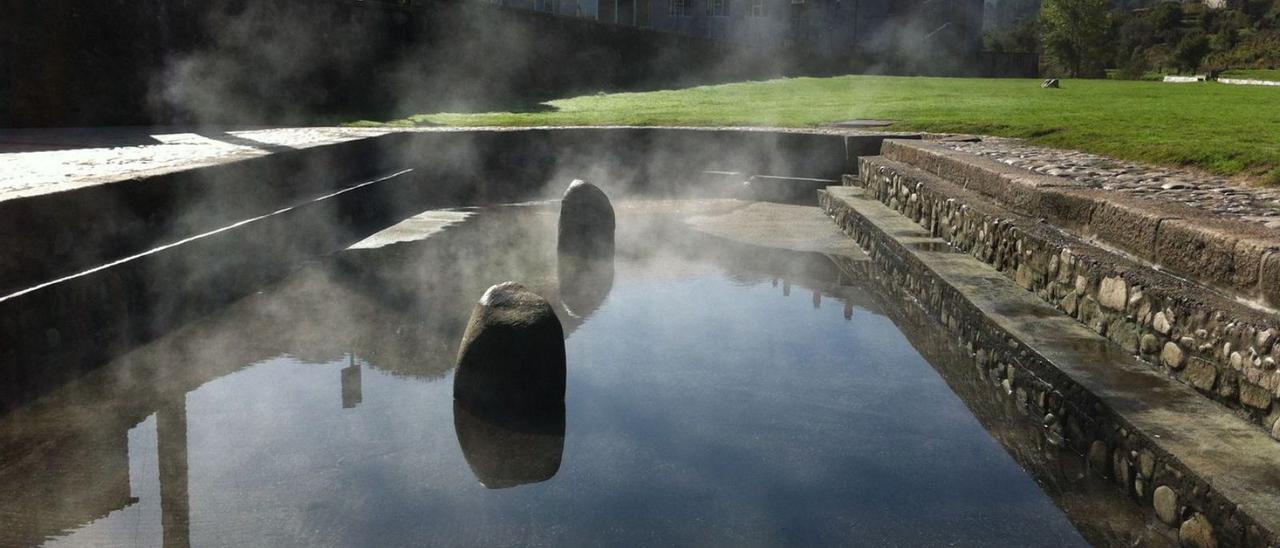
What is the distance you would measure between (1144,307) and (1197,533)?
49.2 inches

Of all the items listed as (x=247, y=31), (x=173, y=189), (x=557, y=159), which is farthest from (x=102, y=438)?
(x=247, y=31)

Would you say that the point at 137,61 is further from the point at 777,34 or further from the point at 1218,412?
the point at 777,34

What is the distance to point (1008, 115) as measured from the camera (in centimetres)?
1431

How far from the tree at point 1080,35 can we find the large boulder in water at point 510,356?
49.8m

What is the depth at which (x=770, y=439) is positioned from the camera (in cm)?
463

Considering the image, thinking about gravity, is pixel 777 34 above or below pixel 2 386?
above

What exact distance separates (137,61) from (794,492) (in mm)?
11962

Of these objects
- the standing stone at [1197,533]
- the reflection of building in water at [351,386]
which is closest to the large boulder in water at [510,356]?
the reflection of building in water at [351,386]

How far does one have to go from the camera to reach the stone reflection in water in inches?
167

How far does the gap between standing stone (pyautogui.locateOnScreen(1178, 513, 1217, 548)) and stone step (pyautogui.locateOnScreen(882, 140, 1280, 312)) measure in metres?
0.87

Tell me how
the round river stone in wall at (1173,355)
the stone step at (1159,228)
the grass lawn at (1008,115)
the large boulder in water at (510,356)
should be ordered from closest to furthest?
the stone step at (1159,228) < the round river stone in wall at (1173,355) < the large boulder in water at (510,356) < the grass lawn at (1008,115)

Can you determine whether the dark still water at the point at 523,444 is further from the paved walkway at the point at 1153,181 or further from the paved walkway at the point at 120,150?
the paved walkway at the point at 1153,181

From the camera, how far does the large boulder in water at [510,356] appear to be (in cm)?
476

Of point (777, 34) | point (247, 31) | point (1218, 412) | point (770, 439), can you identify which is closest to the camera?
point (1218, 412)
